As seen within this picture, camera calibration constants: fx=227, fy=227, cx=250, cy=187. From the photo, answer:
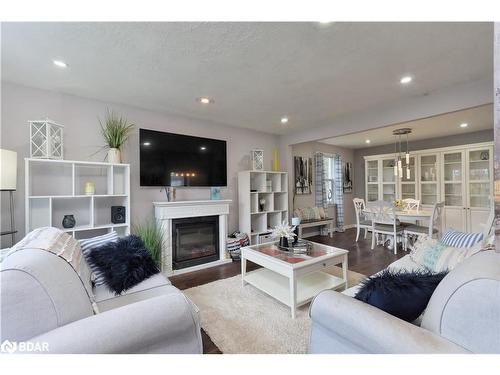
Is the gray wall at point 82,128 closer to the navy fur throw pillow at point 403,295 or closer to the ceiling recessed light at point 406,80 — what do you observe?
the ceiling recessed light at point 406,80

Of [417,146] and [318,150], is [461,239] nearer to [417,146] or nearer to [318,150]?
[318,150]

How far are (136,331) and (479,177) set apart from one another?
6.21 m

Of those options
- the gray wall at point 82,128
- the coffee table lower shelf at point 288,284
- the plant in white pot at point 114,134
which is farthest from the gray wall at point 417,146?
the plant in white pot at point 114,134

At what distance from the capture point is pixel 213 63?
2.08 m

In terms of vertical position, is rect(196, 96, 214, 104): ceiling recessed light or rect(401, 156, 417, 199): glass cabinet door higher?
rect(196, 96, 214, 104): ceiling recessed light

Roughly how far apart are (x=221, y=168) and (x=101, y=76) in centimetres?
209

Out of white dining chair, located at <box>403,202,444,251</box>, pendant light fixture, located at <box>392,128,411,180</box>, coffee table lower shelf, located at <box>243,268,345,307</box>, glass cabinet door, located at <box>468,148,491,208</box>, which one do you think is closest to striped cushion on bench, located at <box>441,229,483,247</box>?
coffee table lower shelf, located at <box>243,268,345,307</box>

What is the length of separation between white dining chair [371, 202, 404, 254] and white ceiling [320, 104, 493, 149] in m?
1.43

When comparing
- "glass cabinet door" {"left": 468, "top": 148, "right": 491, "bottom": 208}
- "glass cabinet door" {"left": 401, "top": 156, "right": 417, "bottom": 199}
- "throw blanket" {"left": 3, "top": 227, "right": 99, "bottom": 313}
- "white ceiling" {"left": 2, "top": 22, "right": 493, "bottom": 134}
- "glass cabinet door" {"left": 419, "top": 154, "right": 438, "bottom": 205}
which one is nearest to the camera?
"throw blanket" {"left": 3, "top": 227, "right": 99, "bottom": 313}

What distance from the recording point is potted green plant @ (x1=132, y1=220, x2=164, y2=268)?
272 centimetres

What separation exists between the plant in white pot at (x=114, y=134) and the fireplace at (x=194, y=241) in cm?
115

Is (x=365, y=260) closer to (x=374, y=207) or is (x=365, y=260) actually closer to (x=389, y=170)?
(x=374, y=207)

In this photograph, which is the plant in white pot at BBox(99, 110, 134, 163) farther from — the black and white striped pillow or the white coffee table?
the white coffee table

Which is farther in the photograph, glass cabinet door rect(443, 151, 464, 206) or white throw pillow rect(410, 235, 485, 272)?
glass cabinet door rect(443, 151, 464, 206)
